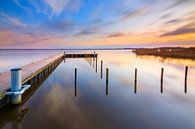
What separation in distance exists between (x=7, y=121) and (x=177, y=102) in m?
7.46

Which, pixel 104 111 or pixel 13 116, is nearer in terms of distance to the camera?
pixel 13 116

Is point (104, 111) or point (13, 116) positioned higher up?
point (13, 116)

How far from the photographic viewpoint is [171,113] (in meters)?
7.32

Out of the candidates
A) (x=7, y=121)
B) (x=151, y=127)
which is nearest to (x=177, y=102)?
(x=151, y=127)

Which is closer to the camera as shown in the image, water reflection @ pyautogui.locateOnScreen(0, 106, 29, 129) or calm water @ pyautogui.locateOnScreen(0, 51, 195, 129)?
water reflection @ pyautogui.locateOnScreen(0, 106, 29, 129)

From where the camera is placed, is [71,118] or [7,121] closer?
[7,121]

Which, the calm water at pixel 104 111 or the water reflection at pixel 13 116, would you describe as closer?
the water reflection at pixel 13 116

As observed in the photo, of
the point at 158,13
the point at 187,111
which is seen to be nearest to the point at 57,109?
the point at 187,111

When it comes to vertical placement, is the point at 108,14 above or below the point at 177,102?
above

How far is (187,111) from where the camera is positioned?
25.0 feet

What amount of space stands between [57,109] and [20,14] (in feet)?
66.8

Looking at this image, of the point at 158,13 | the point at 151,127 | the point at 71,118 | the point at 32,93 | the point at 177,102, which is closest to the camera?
the point at 151,127

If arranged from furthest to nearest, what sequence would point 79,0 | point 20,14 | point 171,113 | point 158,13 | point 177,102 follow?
point 20,14
point 158,13
point 79,0
point 177,102
point 171,113

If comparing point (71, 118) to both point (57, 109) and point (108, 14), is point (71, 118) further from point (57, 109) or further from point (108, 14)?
point (108, 14)
